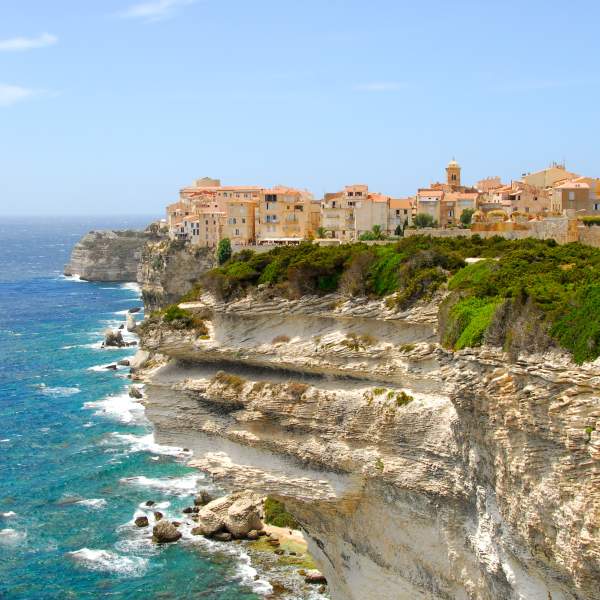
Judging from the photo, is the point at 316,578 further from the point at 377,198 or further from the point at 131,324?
the point at 131,324

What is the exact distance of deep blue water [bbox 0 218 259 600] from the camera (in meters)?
→ 30.1

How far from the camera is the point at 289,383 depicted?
28625 mm

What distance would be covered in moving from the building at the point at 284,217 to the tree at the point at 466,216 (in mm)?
12358

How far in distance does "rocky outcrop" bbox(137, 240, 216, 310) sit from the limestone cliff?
131 feet

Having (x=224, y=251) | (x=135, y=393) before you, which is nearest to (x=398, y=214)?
(x=224, y=251)

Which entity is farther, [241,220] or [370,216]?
[241,220]

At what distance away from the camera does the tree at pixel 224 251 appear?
206 feet

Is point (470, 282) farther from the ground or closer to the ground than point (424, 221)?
closer to the ground

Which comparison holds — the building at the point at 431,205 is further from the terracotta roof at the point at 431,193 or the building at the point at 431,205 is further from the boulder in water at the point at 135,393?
the boulder in water at the point at 135,393

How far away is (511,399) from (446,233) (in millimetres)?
27439

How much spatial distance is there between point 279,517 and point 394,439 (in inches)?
475

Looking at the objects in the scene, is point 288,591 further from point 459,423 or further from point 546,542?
point 546,542

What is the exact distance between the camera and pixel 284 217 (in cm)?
6538

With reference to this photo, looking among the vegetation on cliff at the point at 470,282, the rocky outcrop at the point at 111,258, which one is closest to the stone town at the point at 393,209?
the vegetation on cliff at the point at 470,282
